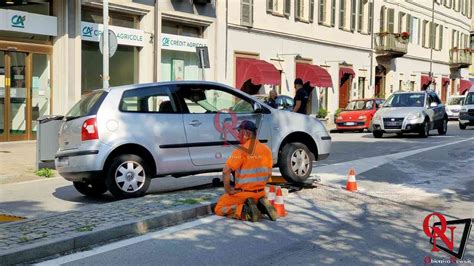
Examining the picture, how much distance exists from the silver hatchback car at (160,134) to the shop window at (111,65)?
36.8 ft

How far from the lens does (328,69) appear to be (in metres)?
34.4

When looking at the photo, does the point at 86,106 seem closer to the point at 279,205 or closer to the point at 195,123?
the point at 195,123

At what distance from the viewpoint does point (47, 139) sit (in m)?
11.9

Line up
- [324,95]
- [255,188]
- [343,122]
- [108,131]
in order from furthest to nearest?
[324,95], [343,122], [108,131], [255,188]

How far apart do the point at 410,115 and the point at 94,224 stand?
1684cm

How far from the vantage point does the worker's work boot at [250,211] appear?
7438mm

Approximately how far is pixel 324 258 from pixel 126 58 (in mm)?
17128

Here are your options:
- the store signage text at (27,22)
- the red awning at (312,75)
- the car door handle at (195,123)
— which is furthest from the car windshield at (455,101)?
the car door handle at (195,123)

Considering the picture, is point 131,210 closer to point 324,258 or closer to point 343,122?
point 324,258

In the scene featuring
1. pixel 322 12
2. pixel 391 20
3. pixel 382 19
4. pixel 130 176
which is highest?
pixel 391 20

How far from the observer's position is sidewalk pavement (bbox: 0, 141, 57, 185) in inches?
464

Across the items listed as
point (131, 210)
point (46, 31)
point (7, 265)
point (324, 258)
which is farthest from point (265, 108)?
point (46, 31)

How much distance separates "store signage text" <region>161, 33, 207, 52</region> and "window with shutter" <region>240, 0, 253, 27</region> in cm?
281

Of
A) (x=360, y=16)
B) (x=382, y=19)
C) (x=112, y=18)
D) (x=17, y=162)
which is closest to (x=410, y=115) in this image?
(x=112, y=18)
